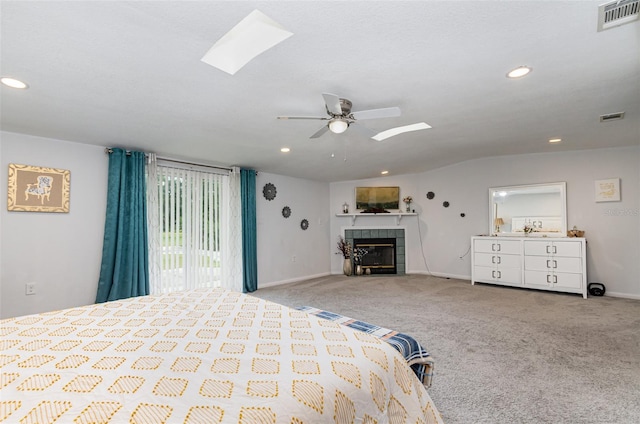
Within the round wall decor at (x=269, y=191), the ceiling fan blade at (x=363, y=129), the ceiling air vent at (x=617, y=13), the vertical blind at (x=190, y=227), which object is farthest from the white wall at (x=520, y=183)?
the ceiling air vent at (x=617, y=13)

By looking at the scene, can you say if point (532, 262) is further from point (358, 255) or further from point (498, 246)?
point (358, 255)

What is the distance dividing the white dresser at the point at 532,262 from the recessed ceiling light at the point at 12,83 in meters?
6.47

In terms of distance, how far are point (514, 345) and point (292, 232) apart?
441cm

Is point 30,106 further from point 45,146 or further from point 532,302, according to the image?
point 532,302

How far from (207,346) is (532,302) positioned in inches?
191

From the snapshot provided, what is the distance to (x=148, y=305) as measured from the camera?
204cm

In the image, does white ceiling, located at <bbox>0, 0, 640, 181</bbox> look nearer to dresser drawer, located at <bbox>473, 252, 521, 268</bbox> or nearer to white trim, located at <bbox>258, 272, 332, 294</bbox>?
dresser drawer, located at <bbox>473, 252, 521, 268</bbox>

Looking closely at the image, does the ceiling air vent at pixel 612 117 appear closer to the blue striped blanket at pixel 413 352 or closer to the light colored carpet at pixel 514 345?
the light colored carpet at pixel 514 345

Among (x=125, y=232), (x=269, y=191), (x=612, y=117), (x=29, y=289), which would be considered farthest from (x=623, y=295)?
(x=29, y=289)

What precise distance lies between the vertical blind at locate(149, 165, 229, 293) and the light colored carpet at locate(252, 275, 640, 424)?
1.17m

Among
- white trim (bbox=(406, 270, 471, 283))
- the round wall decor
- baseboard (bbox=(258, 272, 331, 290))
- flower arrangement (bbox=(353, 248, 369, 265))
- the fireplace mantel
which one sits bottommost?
baseboard (bbox=(258, 272, 331, 290))

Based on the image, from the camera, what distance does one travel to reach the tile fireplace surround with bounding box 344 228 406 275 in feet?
22.8

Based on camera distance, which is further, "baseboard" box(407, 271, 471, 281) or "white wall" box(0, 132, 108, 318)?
"baseboard" box(407, 271, 471, 281)

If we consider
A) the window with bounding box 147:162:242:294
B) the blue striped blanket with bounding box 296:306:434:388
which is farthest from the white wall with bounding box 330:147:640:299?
the blue striped blanket with bounding box 296:306:434:388
